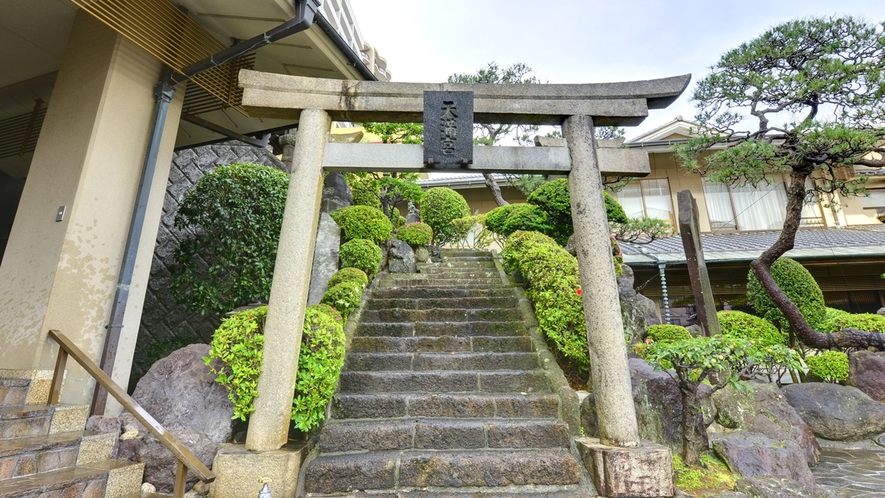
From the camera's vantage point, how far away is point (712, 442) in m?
4.46

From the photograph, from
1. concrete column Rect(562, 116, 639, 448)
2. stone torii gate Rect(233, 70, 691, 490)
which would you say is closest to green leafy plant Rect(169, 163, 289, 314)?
stone torii gate Rect(233, 70, 691, 490)

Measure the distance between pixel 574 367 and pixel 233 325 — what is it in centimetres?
425

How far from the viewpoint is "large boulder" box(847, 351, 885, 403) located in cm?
651

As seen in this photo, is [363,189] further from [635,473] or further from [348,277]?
[635,473]

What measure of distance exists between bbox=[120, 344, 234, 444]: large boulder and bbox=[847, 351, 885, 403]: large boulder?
32.5ft

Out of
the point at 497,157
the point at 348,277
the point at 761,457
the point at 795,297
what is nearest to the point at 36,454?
the point at 348,277

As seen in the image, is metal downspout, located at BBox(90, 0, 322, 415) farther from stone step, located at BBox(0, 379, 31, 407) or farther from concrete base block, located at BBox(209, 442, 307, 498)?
concrete base block, located at BBox(209, 442, 307, 498)

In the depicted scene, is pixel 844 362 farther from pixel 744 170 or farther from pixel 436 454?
pixel 436 454

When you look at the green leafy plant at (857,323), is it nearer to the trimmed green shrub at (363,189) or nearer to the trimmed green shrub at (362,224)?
the trimmed green shrub at (362,224)

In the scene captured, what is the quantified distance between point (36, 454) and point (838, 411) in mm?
10006

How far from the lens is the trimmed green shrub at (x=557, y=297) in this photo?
5.17 meters

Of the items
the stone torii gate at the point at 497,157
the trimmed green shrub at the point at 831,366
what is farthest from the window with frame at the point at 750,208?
the stone torii gate at the point at 497,157

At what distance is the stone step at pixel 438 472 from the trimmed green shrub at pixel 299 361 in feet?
1.75

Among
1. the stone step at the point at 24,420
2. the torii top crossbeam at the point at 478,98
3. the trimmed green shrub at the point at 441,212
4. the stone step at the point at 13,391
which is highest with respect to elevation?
the trimmed green shrub at the point at 441,212
